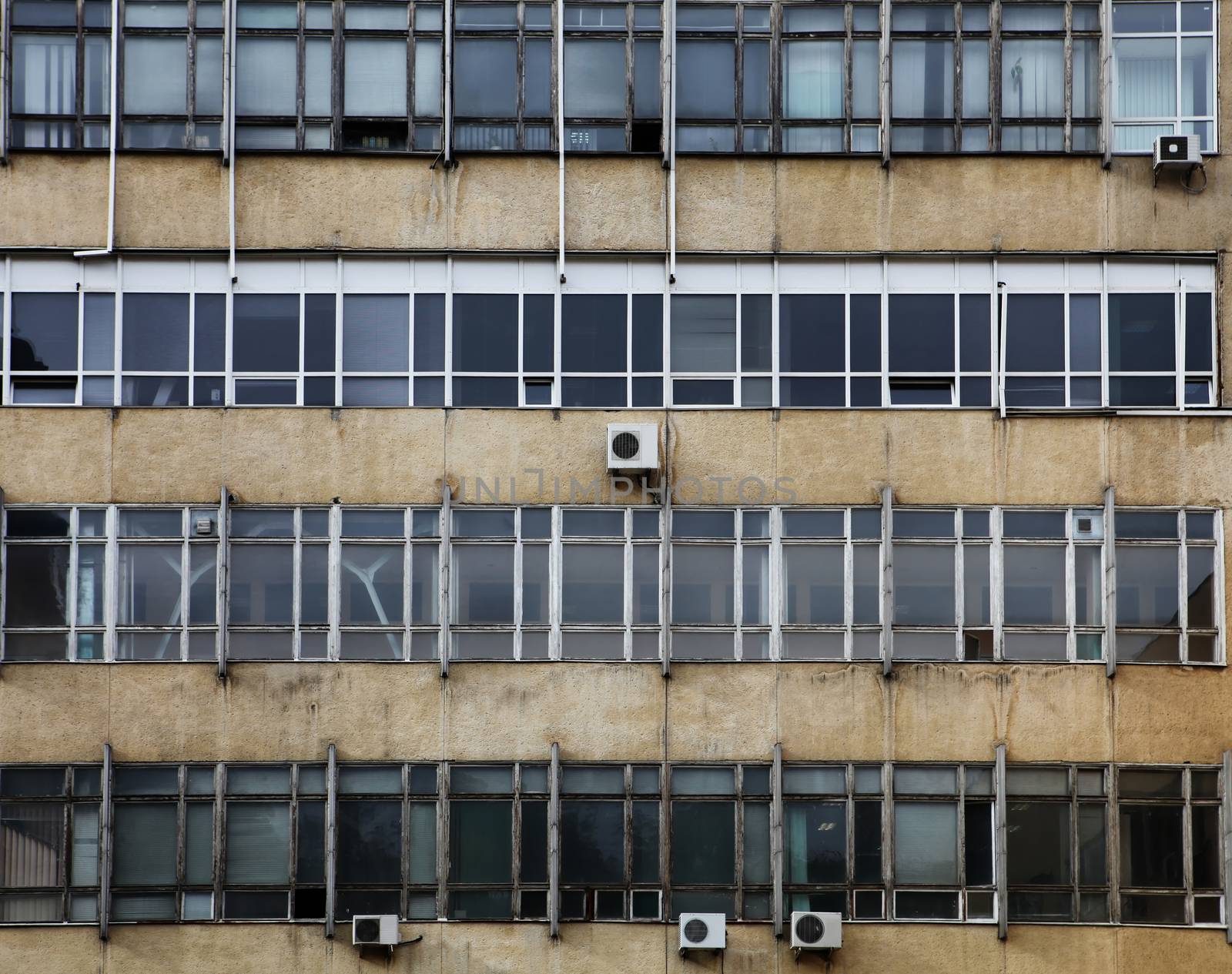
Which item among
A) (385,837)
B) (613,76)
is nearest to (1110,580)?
(613,76)

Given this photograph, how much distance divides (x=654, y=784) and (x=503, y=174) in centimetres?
850

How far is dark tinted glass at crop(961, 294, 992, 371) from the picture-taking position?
23.1 metres

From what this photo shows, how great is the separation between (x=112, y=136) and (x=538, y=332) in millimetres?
6385

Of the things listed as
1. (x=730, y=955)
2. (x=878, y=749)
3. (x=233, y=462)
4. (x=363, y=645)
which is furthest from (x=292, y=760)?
(x=878, y=749)

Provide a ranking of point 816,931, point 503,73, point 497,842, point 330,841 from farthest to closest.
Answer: point 503,73
point 497,842
point 330,841
point 816,931

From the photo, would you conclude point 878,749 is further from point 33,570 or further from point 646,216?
point 33,570

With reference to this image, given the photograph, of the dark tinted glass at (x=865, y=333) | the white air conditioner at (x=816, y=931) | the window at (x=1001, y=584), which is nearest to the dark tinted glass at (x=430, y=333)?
the dark tinted glass at (x=865, y=333)

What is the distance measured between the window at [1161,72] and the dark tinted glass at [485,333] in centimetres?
873

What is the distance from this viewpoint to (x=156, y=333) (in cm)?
2302

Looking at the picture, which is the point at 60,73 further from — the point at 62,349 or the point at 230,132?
the point at 62,349

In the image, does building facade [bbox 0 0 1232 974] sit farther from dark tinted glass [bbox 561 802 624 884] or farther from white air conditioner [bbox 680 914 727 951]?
white air conditioner [bbox 680 914 727 951]

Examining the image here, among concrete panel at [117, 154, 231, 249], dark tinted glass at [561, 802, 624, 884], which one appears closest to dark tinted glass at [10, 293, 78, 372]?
concrete panel at [117, 154, 231, 249]

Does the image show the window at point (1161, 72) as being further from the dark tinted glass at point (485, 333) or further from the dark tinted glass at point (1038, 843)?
the dark tinted glass at point (1038, 843)

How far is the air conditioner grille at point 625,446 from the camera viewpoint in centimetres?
2227
